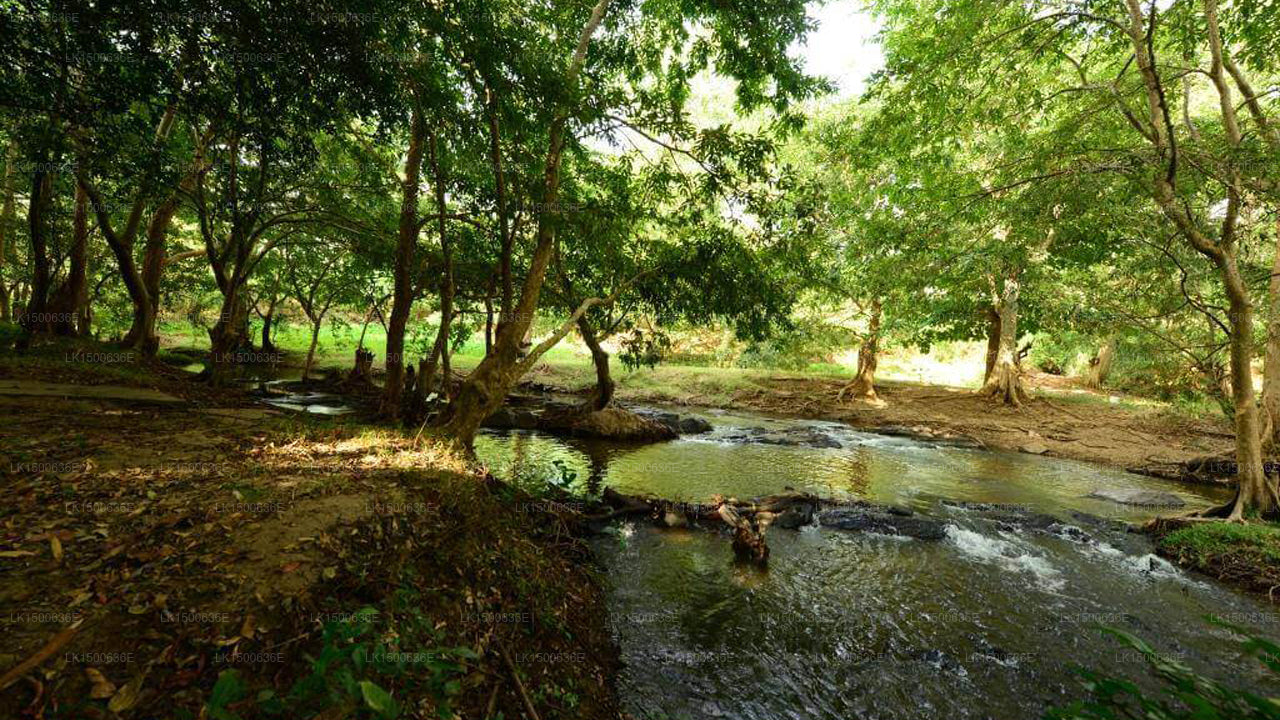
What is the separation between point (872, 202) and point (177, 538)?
537 inches

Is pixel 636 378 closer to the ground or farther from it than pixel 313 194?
closer to the ground

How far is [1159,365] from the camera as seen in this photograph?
15062 millimetres

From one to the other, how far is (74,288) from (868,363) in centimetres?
2576

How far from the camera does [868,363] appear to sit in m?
22.0

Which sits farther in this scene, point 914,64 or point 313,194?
point 313,194

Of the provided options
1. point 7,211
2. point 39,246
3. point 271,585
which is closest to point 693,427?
point 271,585

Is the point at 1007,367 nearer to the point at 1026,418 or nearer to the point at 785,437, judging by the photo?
the point at 1026,418

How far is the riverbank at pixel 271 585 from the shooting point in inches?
93.4

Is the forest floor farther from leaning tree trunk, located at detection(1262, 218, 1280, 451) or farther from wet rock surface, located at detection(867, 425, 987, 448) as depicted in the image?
leaning tree trunk, located at detection(1262, 218, 1280, 451)

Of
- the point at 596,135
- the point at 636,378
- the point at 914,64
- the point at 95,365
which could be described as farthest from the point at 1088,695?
the point at 636,378

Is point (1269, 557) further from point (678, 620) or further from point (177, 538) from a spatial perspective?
point (177, 538)

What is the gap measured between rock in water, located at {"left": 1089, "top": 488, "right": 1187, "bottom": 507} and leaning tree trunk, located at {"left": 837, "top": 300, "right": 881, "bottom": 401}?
9.73 m

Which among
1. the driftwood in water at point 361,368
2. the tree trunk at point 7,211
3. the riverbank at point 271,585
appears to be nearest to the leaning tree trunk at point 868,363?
the riverbank at point 271,585

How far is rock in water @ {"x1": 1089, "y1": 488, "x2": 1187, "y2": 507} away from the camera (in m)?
10.6
